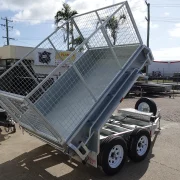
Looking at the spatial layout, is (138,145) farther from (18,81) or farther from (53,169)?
(18,81)

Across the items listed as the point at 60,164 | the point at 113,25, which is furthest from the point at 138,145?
the point at 113,25

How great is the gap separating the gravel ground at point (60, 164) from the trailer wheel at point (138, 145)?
5.9 inches

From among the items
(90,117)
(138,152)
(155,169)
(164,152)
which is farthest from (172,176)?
(90,117)

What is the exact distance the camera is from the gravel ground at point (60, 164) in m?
4.29

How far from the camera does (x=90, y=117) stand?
162 inches

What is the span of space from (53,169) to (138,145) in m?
1.85

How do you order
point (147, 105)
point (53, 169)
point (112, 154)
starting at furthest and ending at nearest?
point (147, 105) < point (53, 169) < point (112, 154)

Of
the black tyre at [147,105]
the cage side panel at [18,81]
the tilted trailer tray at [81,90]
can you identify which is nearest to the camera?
the tilted trailer tray at [81,90]

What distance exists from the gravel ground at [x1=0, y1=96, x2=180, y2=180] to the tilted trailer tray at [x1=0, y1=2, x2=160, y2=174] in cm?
45

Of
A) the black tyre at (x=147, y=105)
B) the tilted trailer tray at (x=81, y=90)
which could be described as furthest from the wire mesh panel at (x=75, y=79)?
the black tyre at (x=147, y=105)

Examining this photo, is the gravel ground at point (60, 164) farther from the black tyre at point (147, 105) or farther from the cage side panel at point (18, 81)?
the cage side panel at point (18, 81)

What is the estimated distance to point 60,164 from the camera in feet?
15.8

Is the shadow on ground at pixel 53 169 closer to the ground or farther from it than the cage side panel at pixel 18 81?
closer to the ground

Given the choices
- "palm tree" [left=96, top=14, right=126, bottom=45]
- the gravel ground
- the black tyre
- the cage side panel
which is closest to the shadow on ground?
the gravel ground
